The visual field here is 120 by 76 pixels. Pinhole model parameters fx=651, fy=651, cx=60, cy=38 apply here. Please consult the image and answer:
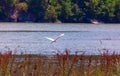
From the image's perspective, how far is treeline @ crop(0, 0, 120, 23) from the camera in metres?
115

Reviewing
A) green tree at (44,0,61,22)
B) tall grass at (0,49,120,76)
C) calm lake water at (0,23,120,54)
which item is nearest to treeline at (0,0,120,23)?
green tree at (44,0,61,22)

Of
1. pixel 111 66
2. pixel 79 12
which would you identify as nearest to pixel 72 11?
pixel 79 12

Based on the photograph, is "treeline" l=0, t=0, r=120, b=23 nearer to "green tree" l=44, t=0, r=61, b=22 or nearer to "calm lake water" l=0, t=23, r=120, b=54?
"green tree" l=44, t=0, r=61, b=22

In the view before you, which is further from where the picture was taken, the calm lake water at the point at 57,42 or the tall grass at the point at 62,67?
the calm lake water at the point at 57,42

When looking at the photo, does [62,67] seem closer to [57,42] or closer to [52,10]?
[57,42]

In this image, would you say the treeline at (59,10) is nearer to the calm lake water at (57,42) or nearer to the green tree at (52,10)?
the green tree at (52,10)

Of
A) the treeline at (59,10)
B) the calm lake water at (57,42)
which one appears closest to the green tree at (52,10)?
the treeline at (59,10)

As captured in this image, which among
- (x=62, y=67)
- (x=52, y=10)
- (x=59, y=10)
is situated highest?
(x=62, y=67)

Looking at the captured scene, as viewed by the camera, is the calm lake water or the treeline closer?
the calm lake water

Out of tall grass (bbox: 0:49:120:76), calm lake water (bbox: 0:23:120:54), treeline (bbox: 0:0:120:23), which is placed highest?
tall grass (bbox: 0:49:120:76)

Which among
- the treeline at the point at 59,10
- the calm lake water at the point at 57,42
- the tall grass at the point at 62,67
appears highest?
the tall grass at the point at 62,67

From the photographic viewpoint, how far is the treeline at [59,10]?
115125 millimetres

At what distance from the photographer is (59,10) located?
117 meters

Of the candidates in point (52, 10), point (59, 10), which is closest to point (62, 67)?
point (52, 10)
